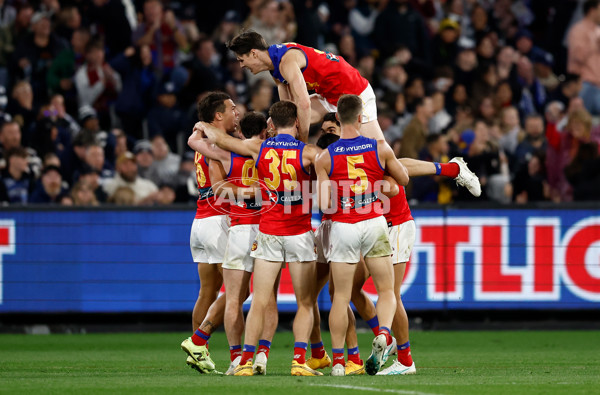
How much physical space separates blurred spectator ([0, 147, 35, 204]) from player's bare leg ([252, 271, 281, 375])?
654 centimetres

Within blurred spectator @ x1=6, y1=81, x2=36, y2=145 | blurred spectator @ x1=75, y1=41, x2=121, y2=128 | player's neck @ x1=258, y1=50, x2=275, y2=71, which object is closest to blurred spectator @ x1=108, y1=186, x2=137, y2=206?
blurred spectator @ x1=6, y1=81, x2=36, y2=145

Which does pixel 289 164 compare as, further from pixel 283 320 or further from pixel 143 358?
pixel 283 320

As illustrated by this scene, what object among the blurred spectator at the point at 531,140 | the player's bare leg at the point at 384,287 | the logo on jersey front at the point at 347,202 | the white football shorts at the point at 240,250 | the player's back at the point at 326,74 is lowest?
the player's bare leg at the point at 384,287

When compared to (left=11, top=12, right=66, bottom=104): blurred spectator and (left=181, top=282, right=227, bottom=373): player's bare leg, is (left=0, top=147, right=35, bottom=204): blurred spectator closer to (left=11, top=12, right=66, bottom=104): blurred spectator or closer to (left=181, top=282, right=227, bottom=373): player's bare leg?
(left=11, top=12, right=66, bottom=104): blurred spectator

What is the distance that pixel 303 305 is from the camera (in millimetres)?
9781

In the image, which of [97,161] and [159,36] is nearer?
[97,161]

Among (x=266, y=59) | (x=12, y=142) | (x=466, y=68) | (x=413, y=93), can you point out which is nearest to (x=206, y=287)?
(x=266, y=59)

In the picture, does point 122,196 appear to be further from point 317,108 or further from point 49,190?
point 317,108

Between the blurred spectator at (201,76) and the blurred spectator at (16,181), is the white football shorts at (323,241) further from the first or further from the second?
the blurred spectator at (201,76)

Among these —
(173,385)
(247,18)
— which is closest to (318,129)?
(247,18)

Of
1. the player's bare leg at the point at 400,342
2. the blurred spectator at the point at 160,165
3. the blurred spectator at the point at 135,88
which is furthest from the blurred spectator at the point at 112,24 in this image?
the player's bare leg at the point at 400,342

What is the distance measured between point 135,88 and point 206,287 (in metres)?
7.15

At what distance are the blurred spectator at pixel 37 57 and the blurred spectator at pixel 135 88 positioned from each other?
109 centimetres

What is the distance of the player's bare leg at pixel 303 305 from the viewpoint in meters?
9.71
